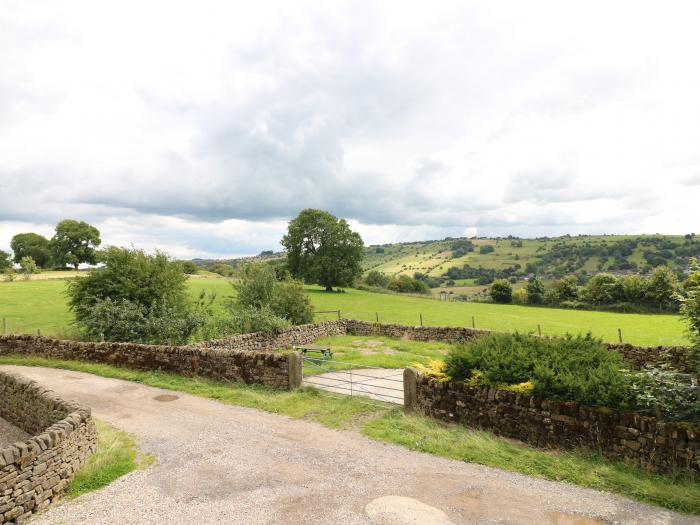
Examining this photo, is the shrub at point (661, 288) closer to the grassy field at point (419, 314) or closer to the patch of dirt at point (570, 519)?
the grassy field at point (419, 314)

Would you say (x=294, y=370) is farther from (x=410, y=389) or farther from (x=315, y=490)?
(x=315, y=490)

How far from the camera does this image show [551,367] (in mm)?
9352

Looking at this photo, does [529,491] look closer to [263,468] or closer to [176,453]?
[263,468]

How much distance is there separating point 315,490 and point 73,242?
8652 cm

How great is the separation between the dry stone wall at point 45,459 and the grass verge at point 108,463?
17 centimetres

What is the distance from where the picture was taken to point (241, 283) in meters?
27.8

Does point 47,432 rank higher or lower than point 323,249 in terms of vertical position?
lower

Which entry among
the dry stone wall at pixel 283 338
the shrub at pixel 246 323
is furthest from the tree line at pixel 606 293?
the shrub at pixel 246 323

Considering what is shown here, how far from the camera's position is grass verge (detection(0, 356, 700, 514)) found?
275 inches

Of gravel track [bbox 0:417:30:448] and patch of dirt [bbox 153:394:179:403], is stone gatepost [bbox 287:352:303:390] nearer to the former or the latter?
patch of dirt [bbox 153:394:179:403]

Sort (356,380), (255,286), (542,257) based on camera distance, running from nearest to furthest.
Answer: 1. (356,380)
2. (255,286)
3. (542,257)

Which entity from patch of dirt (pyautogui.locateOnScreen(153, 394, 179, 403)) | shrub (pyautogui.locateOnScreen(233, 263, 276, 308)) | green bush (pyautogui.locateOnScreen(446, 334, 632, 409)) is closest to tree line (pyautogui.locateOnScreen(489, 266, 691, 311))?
shrub (pyautogui.locateOnScreen(233, 263, 276, 308))

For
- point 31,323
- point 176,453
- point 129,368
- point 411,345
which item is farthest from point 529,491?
point 31,323

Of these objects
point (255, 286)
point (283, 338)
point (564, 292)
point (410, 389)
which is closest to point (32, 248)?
point (255, 286)
